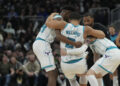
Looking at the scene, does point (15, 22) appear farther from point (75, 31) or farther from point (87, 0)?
Result: point (75, 31)

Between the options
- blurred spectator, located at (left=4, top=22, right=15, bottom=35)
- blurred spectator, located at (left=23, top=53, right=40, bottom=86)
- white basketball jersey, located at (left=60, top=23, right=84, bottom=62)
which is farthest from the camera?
blurred spectator, located at (left=4, top=22, right=15, bottom=35)

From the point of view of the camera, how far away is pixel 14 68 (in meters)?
13.6

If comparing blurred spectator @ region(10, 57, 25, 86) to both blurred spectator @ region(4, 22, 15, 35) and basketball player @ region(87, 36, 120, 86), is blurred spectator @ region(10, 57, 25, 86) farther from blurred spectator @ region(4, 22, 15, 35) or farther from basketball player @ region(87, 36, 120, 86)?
basketball player @ region(87, 36, 120, 86)

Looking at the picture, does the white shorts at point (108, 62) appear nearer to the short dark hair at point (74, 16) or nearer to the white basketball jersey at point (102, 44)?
the white basketball jersey at point (102, 44)

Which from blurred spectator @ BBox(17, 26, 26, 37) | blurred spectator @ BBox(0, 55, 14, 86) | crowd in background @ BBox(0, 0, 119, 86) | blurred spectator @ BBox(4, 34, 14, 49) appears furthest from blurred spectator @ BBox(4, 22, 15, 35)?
blurred spectator @ BBox(0, 55, 14, 86)

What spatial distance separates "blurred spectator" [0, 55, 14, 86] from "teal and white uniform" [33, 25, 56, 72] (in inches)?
193

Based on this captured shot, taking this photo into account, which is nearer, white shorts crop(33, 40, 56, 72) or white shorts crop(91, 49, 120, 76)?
white shorts crop(91, 49, 120, 76)

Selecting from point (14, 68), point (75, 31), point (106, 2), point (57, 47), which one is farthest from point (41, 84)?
point (106, 2)

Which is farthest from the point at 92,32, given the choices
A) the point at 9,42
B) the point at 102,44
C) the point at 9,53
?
the point at 9,42

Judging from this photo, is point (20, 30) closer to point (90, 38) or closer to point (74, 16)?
point (90, 38)

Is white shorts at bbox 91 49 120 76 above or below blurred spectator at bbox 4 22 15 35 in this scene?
above

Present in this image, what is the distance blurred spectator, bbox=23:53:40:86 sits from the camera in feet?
43.3

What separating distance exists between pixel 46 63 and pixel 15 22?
9.78m

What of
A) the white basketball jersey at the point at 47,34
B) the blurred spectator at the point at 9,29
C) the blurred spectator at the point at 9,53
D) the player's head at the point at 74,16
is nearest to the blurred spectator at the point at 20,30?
the blurred spectator at the point at 9,29
